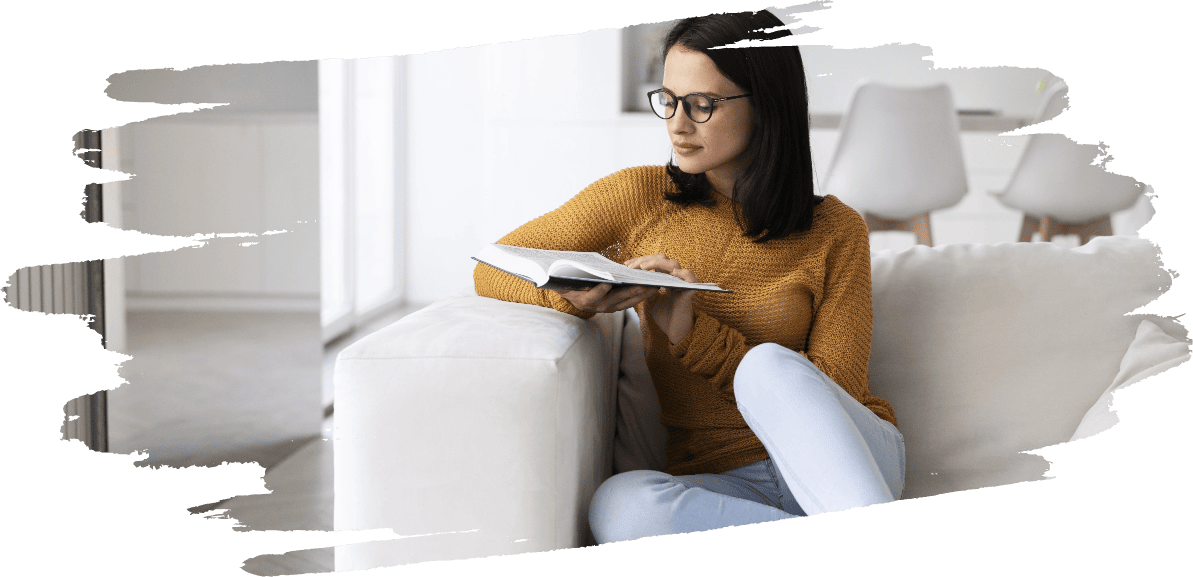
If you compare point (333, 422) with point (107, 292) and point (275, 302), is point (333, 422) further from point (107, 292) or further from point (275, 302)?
point (107, 292)

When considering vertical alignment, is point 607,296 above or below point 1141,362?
above

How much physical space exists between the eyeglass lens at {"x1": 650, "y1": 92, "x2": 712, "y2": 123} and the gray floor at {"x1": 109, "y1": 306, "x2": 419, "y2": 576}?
416 millimetres

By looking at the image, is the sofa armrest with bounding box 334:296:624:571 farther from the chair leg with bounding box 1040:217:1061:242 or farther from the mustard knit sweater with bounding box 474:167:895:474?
the chair leg with bounding box 1040:217:1061:242

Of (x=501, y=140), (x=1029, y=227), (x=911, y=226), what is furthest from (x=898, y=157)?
(x=501, y=140)

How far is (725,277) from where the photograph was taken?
1.01 metres

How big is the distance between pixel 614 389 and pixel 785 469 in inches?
13.2

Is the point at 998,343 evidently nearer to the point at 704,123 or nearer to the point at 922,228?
the point at 704,123

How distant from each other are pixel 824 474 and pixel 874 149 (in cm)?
141

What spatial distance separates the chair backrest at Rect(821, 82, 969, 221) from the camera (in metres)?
1.94

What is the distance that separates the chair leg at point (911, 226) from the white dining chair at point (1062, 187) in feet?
1.03

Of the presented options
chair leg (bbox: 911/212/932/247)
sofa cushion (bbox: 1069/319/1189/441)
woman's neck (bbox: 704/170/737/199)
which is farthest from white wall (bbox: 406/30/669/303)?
sofa cushion (bbox: 1069/319/1189/441)

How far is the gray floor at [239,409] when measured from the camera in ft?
2.14

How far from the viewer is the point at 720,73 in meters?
0.93

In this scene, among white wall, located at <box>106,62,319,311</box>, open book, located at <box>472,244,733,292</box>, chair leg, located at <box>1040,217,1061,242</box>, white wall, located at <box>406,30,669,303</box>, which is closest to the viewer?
white wall, located at <box>106,62,319,311</box>
